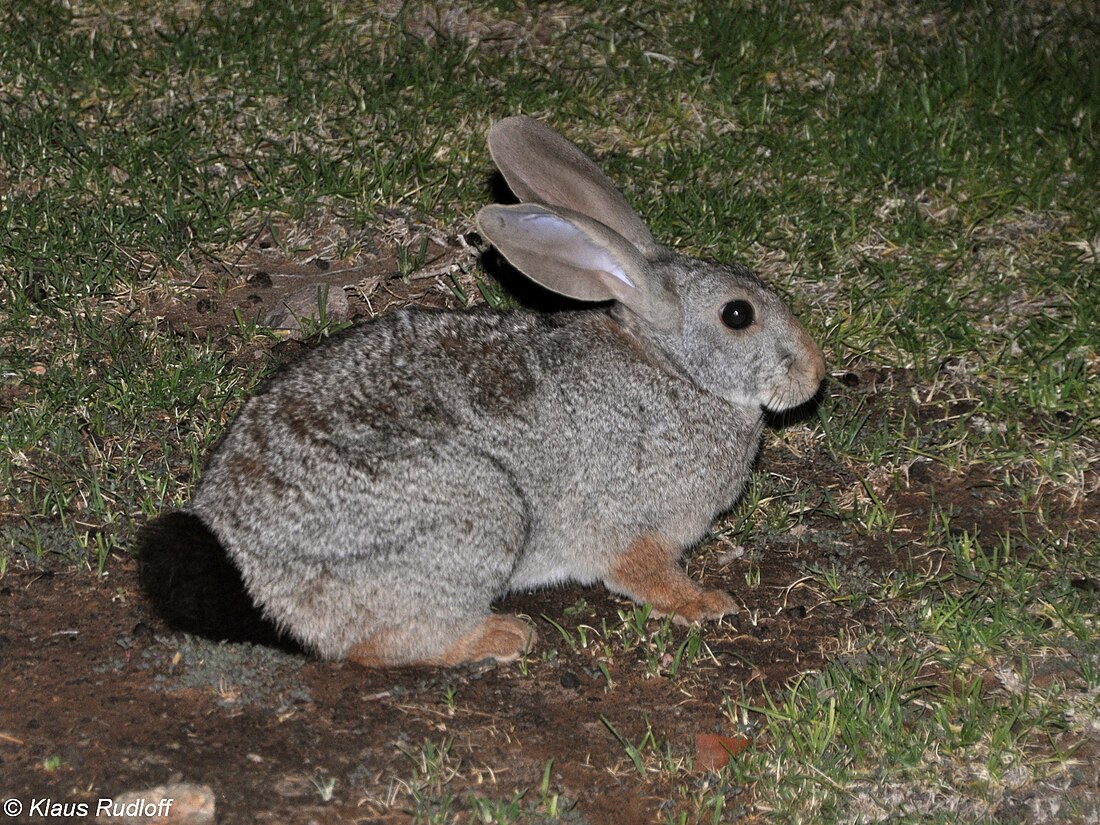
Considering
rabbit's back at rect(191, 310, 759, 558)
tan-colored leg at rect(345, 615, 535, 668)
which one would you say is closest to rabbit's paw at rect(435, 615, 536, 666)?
tan-colored leg at rect(345, 615, 535, 668)

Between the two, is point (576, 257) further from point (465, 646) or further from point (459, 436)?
point (465, 646)

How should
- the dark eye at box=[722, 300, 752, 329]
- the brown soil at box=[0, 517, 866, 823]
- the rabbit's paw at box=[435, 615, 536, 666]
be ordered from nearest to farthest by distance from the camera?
the brown soil at box=[0, 517, 866, 823], the rabbit's paw at box=[435, 615, 536, 666], the dark eye at box=[722, 300, 752, 329]

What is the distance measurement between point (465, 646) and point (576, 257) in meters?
1.62

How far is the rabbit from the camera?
5.07 meters

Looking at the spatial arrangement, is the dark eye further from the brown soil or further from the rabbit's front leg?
the brown soil

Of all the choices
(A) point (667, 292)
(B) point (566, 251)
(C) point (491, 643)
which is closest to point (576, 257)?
(B) point (566, 251)

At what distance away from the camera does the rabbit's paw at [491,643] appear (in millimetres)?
5383

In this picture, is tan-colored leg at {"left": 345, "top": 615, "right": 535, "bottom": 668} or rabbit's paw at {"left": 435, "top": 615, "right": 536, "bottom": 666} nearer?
tan-colored leg at {"left": 345, "top": 615, "right": 535, "bottom": 668}

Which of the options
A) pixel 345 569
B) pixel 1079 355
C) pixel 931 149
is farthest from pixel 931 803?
pixel 931 149

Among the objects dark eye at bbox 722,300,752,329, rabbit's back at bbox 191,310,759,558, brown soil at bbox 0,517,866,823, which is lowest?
brown soil at bbox 0,517,866,823

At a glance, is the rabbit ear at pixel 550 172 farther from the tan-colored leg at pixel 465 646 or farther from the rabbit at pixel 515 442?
the tan-colored leg at pixel 465 646

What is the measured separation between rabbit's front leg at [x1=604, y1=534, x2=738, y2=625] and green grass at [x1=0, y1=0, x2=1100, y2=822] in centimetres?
13

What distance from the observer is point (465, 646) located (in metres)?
5.39

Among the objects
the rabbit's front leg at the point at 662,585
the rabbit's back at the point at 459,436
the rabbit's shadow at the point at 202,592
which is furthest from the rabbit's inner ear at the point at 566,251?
the rabbit's shadow at the point at 202,592
